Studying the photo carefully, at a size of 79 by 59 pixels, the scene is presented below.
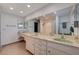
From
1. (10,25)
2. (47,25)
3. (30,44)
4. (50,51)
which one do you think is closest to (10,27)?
(10,25)

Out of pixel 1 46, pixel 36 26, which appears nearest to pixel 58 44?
pixel 36 26

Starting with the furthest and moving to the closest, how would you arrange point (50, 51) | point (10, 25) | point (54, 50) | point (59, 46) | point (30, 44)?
point (30, 44) < point (10, 25) < point (50, 51) < point (54, 50) < point (59, 46)

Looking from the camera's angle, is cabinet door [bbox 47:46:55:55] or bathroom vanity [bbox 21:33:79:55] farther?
cabinet door [bbox 47:46:55:55]

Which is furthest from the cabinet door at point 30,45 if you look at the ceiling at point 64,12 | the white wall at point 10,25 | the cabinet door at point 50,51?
the ceiling at point 64,12

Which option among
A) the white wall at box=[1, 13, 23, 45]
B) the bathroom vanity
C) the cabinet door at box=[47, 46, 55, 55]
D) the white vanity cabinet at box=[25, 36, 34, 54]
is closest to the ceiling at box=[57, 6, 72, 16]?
the bathroom vanity

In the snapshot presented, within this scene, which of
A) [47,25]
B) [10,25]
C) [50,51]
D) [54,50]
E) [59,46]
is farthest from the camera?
[10,25]

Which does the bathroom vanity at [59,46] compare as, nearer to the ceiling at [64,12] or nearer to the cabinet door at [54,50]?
the cabinet door at [54,50]

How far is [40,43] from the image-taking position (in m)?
2.41

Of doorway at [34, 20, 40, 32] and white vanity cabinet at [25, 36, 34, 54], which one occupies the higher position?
doorway at [34, 20, 40, 32]

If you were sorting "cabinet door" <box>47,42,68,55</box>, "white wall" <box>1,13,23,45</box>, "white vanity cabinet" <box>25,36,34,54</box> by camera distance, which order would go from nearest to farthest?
1. "cabinet door" <box>47,42,68,55</box>
2. "white wall" <box>1,13,23,45</box>
3. "white vanity cabinet" <box>25,36,34,54</box>

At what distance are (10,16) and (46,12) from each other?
1.08m

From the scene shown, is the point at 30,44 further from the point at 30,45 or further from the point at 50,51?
the point at 50,51

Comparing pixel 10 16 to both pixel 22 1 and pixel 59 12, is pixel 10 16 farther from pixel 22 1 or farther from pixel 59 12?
pixel 59 12

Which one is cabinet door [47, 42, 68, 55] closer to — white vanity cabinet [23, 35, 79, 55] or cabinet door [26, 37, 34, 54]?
white vanity cabinet [23, 35, 79, 55]
